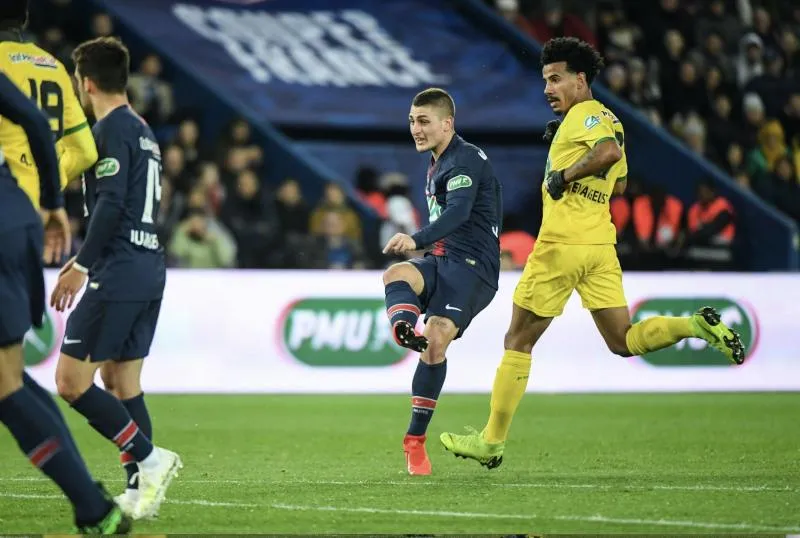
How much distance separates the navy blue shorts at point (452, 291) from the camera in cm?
774

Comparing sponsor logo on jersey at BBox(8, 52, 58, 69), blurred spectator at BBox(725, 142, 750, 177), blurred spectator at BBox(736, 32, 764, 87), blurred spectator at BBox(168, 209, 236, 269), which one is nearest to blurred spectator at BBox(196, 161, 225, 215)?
blurred spectator at BBox(168, 209, 236, 269)

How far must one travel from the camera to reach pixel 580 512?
250 inches

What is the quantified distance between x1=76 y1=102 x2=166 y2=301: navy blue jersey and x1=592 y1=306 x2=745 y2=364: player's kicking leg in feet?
8.35

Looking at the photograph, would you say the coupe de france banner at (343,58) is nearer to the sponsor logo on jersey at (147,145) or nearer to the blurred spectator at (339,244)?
the blurred spectator at (339,244)

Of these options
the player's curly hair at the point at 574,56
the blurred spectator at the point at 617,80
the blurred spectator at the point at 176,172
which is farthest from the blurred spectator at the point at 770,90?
the player's curly hair at the point at 574,56

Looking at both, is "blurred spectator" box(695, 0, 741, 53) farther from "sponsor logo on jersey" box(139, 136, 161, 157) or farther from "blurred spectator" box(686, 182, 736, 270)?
"sponsor logo on jersey" box(139, 136, 161, 157)

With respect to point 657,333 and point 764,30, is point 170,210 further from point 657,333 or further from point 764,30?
point 764,30

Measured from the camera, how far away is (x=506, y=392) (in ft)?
25.4

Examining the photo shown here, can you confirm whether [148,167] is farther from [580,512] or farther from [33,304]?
[580,512]

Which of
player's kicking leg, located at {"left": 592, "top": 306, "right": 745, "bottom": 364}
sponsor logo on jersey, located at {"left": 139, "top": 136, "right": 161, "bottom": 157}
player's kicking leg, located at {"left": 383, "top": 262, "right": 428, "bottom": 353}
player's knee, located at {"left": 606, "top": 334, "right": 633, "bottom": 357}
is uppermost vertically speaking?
sponsor logo on jersey, located at {"left": 139, "top": 136, "right": 161, "bottom": 157}

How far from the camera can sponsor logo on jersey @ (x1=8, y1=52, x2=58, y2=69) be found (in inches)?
256

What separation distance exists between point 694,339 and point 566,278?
585 centimetres

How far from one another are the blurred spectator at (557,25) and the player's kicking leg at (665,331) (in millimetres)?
10900

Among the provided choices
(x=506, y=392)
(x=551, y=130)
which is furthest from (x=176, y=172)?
(x=506, y=392)
